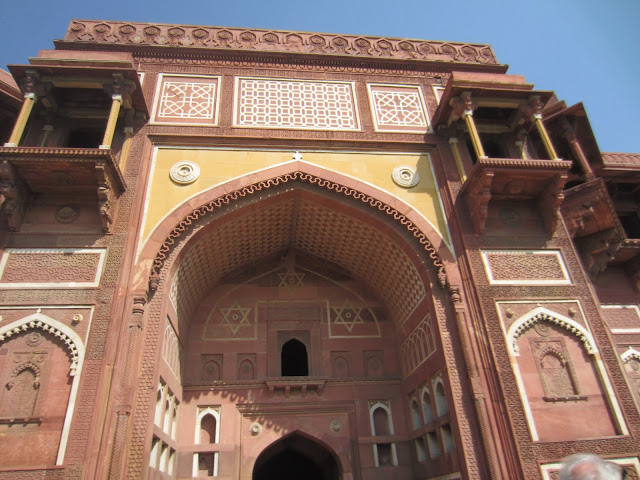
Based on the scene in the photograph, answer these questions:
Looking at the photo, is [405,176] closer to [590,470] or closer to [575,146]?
[575,146]

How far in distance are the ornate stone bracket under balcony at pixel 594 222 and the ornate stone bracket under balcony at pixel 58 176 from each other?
24.2 feet

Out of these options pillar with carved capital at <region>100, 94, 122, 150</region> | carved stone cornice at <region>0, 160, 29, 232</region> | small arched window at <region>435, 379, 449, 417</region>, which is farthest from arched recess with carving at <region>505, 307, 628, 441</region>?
carved stone cornice at <region>0, 160, 29, 232</region>

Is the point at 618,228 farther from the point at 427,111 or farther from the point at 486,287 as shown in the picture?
the point at 427,111

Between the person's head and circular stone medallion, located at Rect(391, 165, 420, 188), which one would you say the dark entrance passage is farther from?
the person's head

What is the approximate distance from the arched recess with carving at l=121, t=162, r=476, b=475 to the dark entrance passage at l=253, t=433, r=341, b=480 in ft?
4.32

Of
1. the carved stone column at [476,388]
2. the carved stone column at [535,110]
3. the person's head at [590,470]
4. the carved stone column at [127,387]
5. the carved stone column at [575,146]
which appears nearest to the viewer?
the person's head at [590,470]

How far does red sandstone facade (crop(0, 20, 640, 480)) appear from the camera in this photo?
655 centimetres

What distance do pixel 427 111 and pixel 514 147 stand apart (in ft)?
5.79

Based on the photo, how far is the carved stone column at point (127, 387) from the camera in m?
5.84

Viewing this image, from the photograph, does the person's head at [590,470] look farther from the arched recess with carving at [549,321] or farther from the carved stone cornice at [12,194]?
the carved stone cornice at [12,194]

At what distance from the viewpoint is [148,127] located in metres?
8.80

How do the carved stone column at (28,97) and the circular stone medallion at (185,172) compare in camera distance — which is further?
the circular stone medallion at (185,172)

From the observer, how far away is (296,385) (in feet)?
28.9

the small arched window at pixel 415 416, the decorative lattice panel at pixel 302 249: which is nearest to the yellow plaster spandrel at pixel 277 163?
the decorative lattice panel at pixel 302 249
